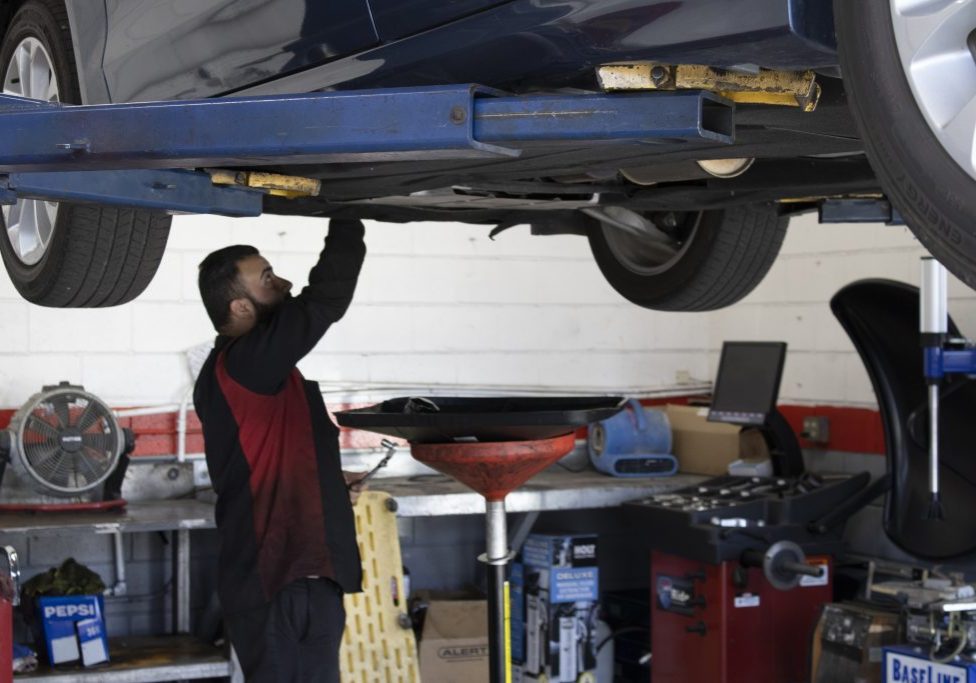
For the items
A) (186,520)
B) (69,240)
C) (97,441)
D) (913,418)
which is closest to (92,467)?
(97,441)

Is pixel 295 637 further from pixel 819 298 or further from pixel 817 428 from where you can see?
pixel 819 298

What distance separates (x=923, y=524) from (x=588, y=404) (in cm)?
213

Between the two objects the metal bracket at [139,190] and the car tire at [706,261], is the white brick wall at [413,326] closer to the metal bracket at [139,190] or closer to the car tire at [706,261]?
the car tire at [706,261]

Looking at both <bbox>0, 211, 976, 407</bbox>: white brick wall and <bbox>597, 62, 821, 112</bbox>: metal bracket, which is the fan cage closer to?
<bbox>0, 211, 976, 407</bbox>: white brick wall

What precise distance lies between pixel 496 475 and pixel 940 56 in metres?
1.38

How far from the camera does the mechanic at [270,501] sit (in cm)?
329

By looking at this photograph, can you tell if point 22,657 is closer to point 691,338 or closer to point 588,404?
point 588,404

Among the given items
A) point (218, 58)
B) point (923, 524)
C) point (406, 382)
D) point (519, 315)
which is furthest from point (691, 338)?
point (218, 58)

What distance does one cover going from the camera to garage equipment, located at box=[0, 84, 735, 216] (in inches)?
72.0

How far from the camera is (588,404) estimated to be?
2.80m

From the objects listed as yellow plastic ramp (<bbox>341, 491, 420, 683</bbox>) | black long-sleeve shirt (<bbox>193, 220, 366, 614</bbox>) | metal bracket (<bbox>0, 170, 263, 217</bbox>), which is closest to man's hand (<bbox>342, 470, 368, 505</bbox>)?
black long-sleeve shirt (<bbox>193, 220, 366, 614</bbox>)

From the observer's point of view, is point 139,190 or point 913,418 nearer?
point 139,190

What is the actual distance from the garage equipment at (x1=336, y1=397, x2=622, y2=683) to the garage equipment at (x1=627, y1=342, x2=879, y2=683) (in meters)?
2.40

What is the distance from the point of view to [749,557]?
5.04 m
